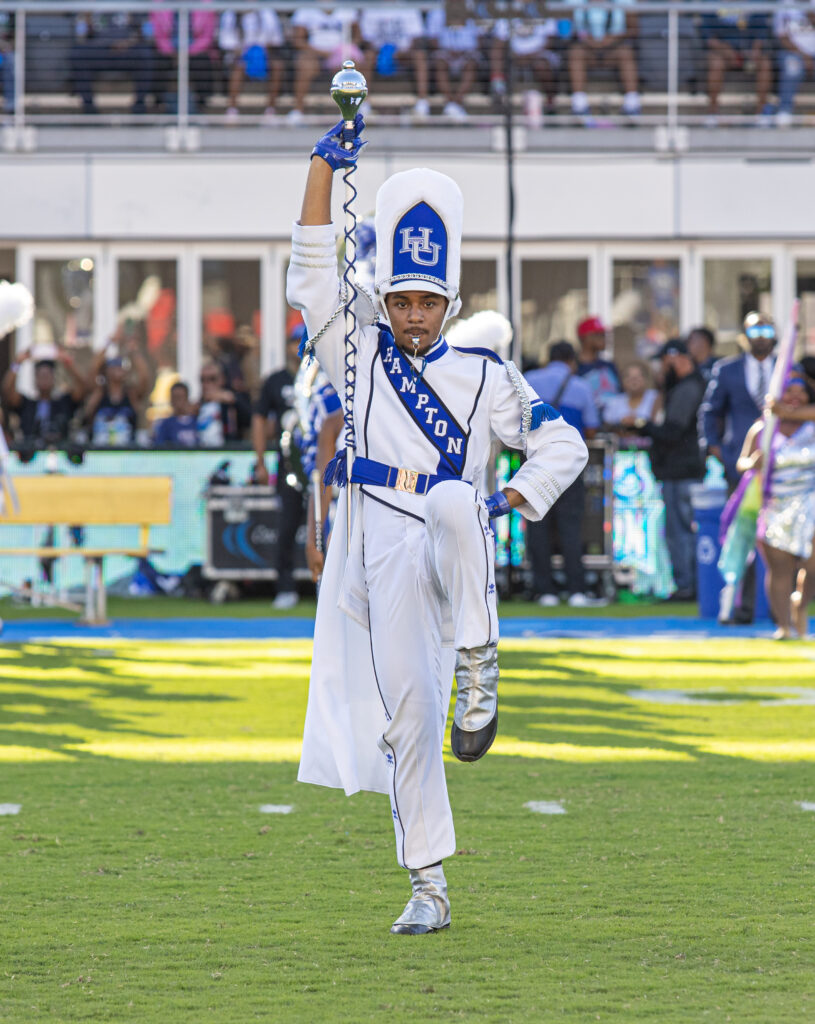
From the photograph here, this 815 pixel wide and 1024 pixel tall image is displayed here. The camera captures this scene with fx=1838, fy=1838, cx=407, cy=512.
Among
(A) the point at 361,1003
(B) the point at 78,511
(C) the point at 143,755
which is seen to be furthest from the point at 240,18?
(A) the point at 361,1003

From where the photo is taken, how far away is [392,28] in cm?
2098

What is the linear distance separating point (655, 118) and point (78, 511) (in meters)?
9.44

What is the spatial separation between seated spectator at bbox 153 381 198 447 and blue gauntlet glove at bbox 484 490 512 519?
13.3 m

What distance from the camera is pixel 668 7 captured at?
19.4m

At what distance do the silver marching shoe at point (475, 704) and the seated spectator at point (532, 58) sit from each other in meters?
17.1

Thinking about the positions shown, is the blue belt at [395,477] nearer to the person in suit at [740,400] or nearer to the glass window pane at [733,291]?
the person in suit at [740,400]

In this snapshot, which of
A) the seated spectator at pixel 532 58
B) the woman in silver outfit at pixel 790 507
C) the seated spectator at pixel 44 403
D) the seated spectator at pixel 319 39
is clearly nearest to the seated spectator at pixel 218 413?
the seated spectator at pixel 44 403

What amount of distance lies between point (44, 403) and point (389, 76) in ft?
19.4

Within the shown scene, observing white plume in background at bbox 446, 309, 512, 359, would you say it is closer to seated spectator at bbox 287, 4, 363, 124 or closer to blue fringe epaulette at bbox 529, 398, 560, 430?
Answer: blue fringe epaulette at bbox 529, 398, 560, 430

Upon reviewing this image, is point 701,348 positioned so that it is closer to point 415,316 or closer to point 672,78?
point 672,78

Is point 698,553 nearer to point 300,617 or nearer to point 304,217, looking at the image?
point 300,617

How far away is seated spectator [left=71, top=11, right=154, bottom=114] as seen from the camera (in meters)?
21.1

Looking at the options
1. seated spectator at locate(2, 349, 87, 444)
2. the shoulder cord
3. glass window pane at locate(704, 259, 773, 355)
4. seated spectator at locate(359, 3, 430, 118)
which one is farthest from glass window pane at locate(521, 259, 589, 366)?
the shoulder cord

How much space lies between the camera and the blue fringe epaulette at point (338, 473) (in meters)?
4.81
